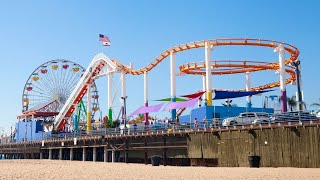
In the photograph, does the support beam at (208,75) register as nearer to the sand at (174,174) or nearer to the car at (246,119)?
the car at (246,119)

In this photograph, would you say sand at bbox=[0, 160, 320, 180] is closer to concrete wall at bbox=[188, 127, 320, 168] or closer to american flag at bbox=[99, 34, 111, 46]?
concrete wall at bbox=[188, 127, 320, 168]

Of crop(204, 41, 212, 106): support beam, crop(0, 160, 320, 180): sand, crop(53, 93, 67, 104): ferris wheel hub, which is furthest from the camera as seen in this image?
crop(53, 93, 67, 104): ferris wheel hub

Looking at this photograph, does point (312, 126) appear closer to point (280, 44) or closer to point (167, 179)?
point (167, 179)

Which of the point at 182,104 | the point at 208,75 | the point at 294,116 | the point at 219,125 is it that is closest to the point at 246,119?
the point at 219,125

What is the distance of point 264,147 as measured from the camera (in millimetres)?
27125

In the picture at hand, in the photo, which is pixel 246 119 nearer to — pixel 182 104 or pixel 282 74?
pixel 182 104

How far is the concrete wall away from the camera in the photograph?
80.8ft

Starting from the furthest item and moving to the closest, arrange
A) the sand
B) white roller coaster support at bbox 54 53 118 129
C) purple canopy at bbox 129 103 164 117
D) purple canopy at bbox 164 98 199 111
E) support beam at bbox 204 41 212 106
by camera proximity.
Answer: white roller coaster support at bbox 54 53 118 129 → purple canopy at bbox 129 103 164 117 → support beam at bbox 204 41 212 106 → purple canopy at bbox 164 98 199 111 → the sand

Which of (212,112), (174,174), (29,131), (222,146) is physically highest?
(212,112)

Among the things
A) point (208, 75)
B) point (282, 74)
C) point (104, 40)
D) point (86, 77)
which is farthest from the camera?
point (86, 77)

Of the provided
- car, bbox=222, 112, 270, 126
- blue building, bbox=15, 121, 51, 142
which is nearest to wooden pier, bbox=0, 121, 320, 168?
car, bbox=222, 112, 270, 126

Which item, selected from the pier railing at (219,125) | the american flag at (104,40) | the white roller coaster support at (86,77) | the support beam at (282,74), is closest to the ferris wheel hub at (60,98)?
the white roller coaster support at (86,77)

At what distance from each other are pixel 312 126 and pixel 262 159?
14.6 ft

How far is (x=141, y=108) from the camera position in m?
46.8
